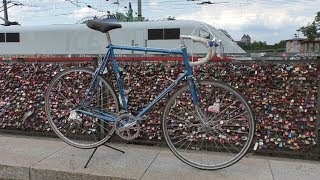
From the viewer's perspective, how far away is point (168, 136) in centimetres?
365

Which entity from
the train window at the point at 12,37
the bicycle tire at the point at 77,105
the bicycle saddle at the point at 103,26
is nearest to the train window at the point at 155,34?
the train window at the point at 12,37

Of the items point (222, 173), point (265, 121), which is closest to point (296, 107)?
point (265, 121)

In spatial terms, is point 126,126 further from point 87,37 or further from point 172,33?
point 87,37

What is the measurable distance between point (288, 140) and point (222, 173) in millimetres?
899

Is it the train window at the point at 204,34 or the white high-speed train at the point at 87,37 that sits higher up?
the train window at the point at 204,34

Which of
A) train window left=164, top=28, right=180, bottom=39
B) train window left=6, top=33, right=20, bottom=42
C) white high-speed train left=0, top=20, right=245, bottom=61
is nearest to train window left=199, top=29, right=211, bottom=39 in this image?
white high-speed train left=0, top=20, right=245, bottom=61

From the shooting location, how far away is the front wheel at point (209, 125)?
11.6ft

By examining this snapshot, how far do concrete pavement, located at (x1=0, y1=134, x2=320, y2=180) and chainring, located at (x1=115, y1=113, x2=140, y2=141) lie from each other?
1.07 ft

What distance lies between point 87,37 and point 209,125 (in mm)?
12377

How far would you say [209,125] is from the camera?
362cm

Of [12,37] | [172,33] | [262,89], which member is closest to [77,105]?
[262,89]

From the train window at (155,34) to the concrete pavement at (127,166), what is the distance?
1024 cm

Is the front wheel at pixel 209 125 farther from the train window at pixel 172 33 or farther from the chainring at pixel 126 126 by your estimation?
the train window at pixel 172 33

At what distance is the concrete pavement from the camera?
3.57 metres
